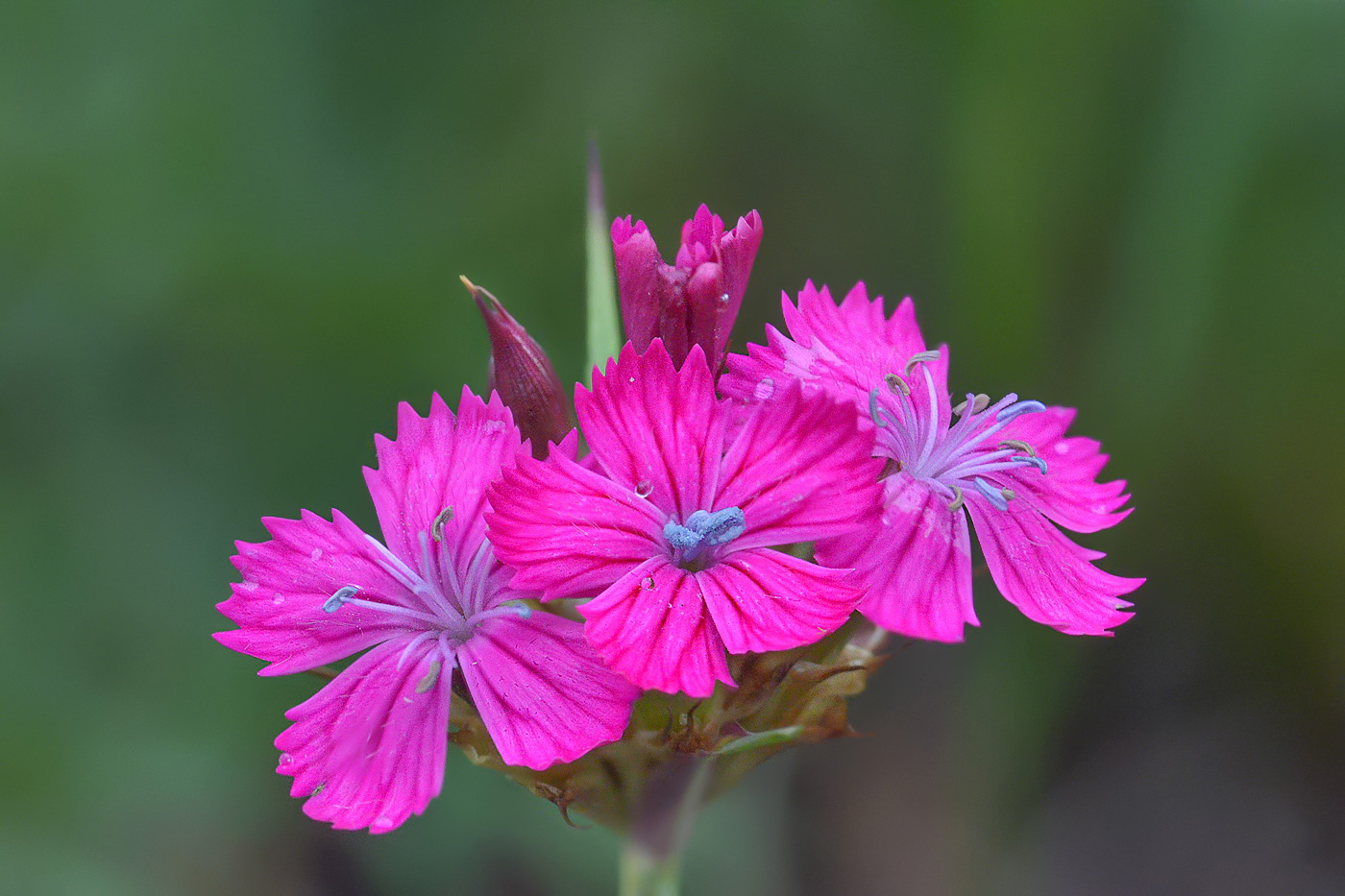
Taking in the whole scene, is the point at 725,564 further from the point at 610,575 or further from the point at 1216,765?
the point at 1216,765

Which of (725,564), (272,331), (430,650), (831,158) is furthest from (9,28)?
(725,564)

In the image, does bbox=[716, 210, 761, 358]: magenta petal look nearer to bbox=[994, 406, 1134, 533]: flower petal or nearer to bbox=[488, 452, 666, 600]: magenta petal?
bbox=[488, 452, 666, 600]: magenta petal

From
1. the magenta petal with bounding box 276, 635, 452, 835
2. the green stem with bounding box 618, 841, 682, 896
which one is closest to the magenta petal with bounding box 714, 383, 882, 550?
the magenta petal with bounding box 276, 635, 452, 835

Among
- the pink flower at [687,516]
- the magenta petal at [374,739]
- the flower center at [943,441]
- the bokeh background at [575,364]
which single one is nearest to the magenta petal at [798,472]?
the pink flower at [687,516]

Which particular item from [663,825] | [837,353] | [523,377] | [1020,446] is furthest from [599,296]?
[663,825]

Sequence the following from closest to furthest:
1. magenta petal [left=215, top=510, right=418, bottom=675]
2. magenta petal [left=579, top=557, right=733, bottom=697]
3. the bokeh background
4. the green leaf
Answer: magenta petal [left=579, top=557, right=733, bottom=697] → magenta petal [left=215, top=510, right=418, bottom=675] → the green leaf → the bokeh background

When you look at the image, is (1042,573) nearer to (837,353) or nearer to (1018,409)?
(1018,409)
